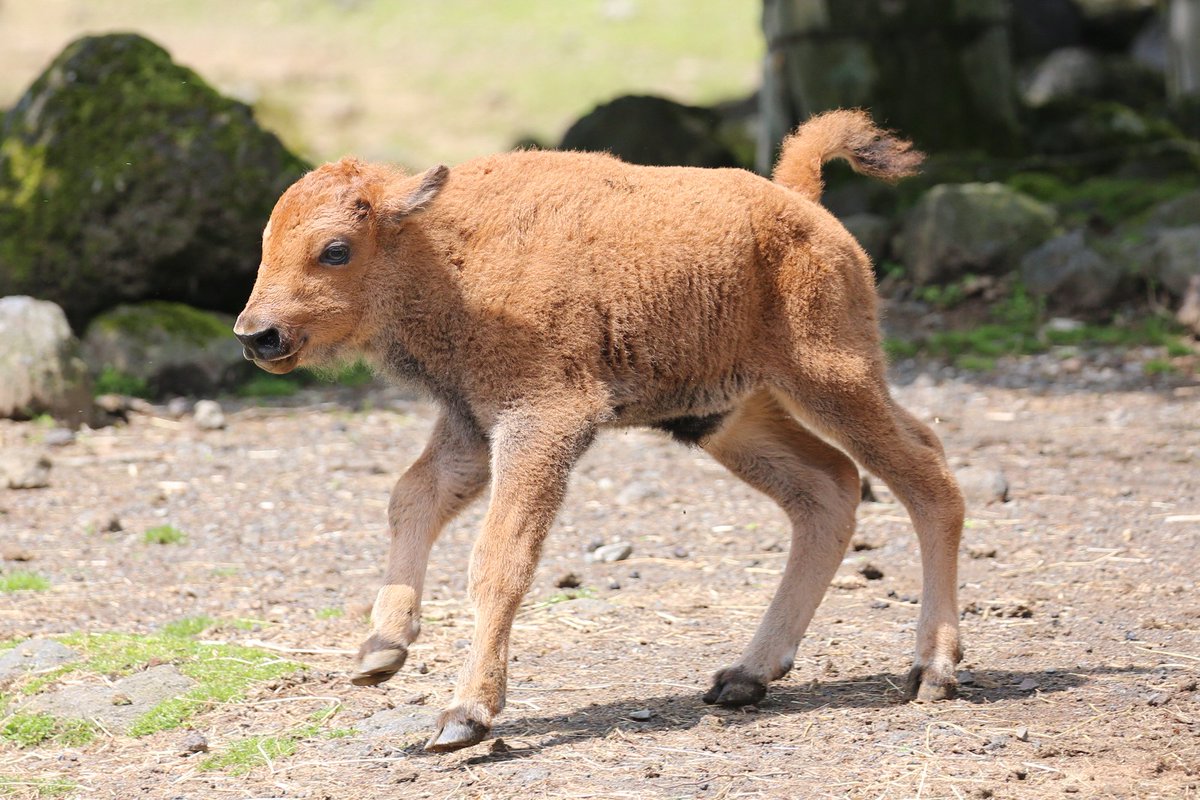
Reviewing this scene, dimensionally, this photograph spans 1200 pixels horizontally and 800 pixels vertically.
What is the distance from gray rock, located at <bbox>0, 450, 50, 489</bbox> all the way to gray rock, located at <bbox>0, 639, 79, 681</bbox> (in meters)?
3.10

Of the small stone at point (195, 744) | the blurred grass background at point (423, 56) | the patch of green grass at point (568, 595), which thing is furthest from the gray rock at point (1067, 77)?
the small stone at point (195, 744)

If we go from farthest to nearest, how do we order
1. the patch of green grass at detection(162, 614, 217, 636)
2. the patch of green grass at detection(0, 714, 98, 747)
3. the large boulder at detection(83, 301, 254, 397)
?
the large boulder at detection(83, 301, 254, 397), the patch of green grass at detection(162, 614, 217, 636), the patch of green grass at detection(0, 714, 98, 747)

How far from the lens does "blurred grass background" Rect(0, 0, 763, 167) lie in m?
23.1

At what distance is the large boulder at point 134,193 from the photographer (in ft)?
38.3

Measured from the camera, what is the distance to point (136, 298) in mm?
11891

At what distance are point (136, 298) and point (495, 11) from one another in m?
19.2

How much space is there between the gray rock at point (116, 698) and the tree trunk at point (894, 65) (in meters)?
10.2

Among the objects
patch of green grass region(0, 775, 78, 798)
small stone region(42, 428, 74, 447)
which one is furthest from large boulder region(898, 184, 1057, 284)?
patch of green grass region(0, 775, 78, 798)

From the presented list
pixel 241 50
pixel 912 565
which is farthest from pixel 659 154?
pixel 241 50

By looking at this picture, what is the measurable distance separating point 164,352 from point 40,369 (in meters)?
1.27

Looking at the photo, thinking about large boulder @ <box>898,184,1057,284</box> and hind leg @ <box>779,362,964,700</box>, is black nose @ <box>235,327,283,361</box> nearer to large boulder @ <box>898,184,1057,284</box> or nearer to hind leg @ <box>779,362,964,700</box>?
hind leg @ <box>779,362,964,700</box>

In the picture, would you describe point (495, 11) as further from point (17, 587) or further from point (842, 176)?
point (17, 587)

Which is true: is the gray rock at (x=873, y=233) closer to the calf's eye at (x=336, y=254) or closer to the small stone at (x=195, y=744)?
the calf's eye at (x=336, y=254)

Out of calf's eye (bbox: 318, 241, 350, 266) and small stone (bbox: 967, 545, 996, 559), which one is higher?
calf's eye (bbox: 318, 241, 350, 266)
